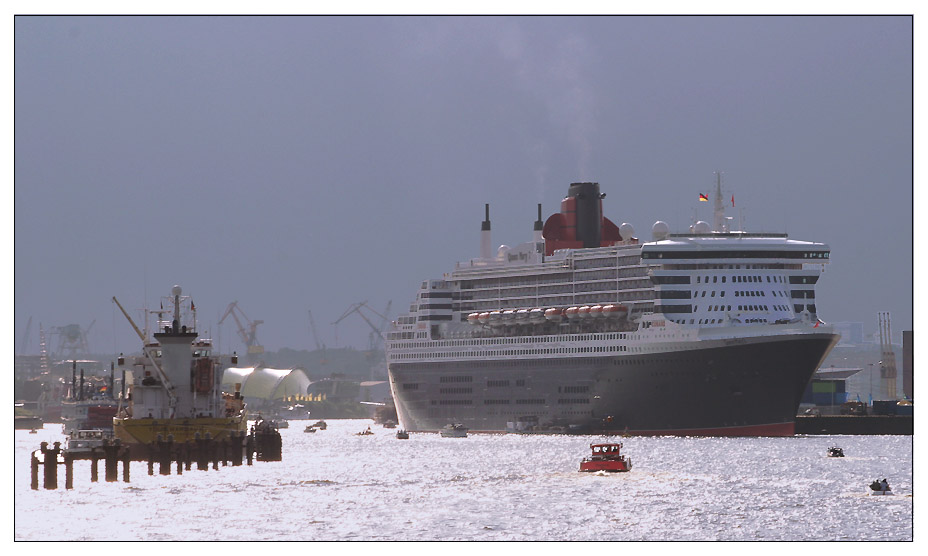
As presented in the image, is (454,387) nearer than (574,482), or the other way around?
(574,482)

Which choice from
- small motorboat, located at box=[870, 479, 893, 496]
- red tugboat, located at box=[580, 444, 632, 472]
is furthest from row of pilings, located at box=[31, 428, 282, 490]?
small motorboat, located at box=[870, 479, 893, 496]

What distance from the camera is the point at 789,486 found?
8650 centimetres

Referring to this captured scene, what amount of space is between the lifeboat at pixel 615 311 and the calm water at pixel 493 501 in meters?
25.8

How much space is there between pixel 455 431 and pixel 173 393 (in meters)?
58.5

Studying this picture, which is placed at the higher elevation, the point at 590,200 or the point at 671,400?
the point at 590,200

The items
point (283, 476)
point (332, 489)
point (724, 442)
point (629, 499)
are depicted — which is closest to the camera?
point (629, 499)

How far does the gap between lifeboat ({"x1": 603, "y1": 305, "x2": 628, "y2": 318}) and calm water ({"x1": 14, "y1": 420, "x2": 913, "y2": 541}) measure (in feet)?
84.6

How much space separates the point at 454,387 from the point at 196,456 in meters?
65.4

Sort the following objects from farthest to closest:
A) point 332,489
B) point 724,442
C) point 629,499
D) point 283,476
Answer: point 724,442 < point 283,476 < point 332,489 < point 629,499

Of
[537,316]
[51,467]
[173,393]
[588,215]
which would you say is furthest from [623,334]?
[51,467]

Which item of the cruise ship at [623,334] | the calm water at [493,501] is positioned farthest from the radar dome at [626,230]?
the calm water at [493,501]

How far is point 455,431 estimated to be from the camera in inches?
5778
